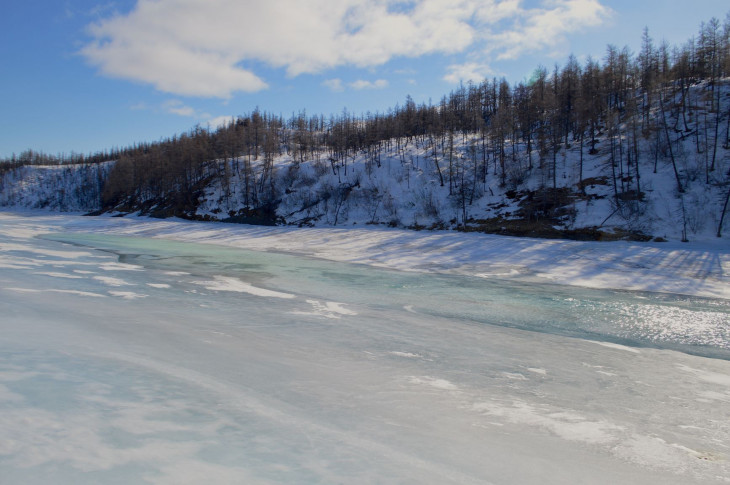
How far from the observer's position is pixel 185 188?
82.4 meters

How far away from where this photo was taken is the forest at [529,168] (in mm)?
40344

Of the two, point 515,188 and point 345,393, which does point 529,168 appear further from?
point 345,393

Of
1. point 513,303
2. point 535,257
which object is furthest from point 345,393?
point 535,257

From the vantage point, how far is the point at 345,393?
5465 millimetres

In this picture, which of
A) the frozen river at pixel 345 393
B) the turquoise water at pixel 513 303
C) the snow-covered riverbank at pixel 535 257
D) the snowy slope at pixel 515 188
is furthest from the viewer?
the snowy slope at pixel 515 188

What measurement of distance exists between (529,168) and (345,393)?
5375 cm

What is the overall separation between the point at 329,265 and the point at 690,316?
16.8 m

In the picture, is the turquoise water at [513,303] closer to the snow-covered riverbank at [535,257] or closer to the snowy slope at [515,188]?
the snow-covered riverbank at [535,257]

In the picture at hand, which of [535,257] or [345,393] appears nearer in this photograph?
[345,393]

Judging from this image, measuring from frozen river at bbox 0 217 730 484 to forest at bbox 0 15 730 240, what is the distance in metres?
33.3

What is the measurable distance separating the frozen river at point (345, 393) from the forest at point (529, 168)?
33326mm

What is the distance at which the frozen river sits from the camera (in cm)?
378

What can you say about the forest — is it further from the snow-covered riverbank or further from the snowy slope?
the snow-covered riverbank

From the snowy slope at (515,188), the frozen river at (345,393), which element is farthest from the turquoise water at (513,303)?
the snowy slope at (515,188)
